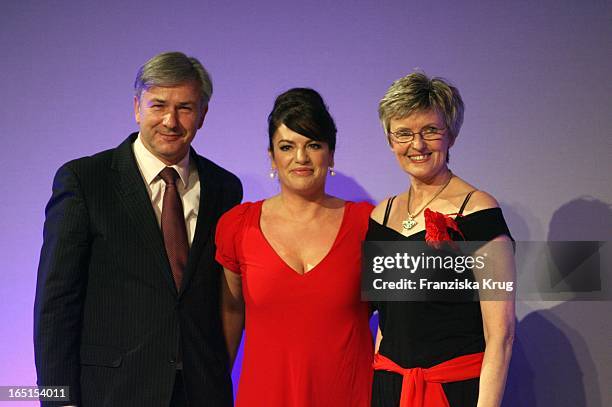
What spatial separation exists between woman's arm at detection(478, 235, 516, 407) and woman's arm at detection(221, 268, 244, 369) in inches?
33.6

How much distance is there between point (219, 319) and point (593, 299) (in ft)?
4.86

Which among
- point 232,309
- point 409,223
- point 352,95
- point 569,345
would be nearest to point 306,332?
point 232,309

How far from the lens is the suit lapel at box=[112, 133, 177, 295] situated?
2232 millimetres

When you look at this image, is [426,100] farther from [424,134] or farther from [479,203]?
[479,203]

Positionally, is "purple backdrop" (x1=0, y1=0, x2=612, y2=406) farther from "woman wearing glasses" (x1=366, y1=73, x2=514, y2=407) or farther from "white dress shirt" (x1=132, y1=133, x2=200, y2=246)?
"woman wearing glasses" (x1=366, y1=73, x2=514, y2=407)

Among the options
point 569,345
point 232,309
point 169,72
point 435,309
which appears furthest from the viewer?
point 569,345

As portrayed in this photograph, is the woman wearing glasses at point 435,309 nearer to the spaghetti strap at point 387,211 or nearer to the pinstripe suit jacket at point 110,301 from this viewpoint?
the spaghetti strap at point 387,211

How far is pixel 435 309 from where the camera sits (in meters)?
2.02

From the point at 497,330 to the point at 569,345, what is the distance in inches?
42.3

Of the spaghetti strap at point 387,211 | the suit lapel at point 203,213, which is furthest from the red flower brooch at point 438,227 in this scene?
the suit lapel at point 203,213

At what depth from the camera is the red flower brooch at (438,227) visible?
196 centimetres

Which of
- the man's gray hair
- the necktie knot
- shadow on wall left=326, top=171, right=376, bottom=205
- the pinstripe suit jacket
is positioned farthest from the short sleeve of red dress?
shadow on wall left=326, top=171, right=376, bottom=205

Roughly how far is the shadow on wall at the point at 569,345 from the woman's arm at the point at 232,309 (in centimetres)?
114

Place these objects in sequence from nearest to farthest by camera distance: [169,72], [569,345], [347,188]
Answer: [169,72], [569,345], [347,188]
